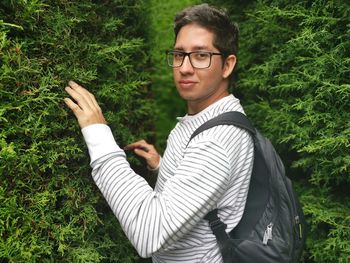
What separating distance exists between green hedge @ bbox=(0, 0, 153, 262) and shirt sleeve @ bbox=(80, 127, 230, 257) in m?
0.37

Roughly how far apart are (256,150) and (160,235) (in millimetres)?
721

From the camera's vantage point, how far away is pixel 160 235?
1.99 metres

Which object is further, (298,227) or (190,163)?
(298,227)

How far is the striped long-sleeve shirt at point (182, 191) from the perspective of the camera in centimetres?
197

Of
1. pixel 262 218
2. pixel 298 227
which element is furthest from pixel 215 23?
pixel 298 227

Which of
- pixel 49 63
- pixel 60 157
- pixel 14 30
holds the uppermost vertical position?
pixel 14 30

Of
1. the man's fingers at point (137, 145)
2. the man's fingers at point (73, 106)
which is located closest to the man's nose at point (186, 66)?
the man's fingers at point (73, 106)

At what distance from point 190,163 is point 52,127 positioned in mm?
787

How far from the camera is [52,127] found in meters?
2.23

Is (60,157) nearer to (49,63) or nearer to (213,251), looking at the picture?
(49,63)

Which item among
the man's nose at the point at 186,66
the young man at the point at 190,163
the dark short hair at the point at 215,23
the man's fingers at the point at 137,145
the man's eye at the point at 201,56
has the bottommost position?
the man's fingers at the point at 137,145

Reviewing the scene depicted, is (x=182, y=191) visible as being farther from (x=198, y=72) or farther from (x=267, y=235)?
(x=198, y=72)

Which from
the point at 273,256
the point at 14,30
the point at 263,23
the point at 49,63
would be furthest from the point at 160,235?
the point at 263,23

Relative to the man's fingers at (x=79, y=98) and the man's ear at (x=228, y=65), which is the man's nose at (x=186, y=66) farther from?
the man's fingers at (x=79, y=98)
